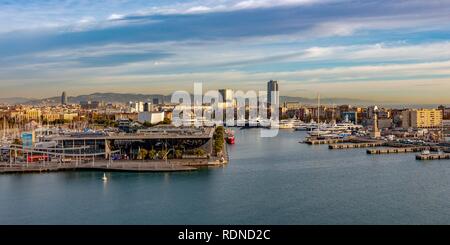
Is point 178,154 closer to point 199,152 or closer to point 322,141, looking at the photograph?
point 199,152

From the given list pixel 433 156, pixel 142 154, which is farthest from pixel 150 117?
pixel 433 156

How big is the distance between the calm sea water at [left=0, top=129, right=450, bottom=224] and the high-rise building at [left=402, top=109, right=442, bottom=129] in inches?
430

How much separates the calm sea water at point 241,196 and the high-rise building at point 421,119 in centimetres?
1092

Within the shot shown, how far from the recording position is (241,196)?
5301mm

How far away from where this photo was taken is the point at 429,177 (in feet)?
22.2

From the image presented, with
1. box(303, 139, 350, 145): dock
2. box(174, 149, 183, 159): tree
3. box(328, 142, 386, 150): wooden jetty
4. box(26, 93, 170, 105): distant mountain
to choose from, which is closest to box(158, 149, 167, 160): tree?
box(174, 149, 183, 159): tree

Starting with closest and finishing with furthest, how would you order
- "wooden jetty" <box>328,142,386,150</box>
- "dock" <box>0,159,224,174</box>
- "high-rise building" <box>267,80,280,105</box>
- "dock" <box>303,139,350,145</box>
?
"dock" <box>0,159,224,174</box> → "wooden jetty" <box>328,142,386,150</box> → "dock" <box>303,139,350,145</box> → "high-rise building" <box>267,80,280,105</box>

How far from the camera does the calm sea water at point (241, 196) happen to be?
14.4ft

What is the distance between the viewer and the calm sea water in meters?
4.40

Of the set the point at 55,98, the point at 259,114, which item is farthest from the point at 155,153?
the point at 55,98

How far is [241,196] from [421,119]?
14.8 metres

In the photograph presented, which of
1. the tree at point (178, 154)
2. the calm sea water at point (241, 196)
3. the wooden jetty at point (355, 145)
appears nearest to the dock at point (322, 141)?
the wooden jetty at point (355, 145)

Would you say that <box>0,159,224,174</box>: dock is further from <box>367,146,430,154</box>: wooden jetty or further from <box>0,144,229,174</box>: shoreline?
<box>367,146,430,154</box>: wooden jetty

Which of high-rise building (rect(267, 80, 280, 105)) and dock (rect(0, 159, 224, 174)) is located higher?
high-rise building (rect(267, 80, 280, 105))
